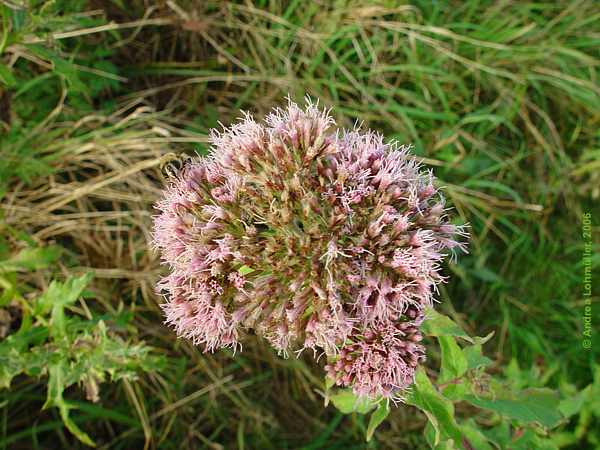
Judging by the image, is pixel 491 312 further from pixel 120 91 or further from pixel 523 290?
pixel 120 91

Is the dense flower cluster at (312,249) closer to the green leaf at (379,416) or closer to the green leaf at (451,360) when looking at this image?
the green leaf at (379,416)

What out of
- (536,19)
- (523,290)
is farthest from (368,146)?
(536,19)

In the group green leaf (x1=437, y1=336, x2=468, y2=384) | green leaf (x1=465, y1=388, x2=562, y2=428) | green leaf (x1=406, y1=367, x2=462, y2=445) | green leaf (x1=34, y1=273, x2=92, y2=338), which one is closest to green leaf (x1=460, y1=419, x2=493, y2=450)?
green leaf (x1=465, y1=388, x2=562, y2=428)

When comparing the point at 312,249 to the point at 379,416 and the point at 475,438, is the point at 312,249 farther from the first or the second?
the point at 475,438

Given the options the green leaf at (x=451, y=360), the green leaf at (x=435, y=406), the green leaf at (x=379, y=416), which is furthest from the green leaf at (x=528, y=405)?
the green leaf at (x=379, y=416)

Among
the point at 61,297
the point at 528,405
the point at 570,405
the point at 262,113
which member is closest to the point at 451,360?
the point at 528,405

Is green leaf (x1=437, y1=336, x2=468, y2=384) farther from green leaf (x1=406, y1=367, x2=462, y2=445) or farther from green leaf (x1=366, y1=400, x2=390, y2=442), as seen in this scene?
green leaf (x1=366, y1=400, x2=390, y2=442)
